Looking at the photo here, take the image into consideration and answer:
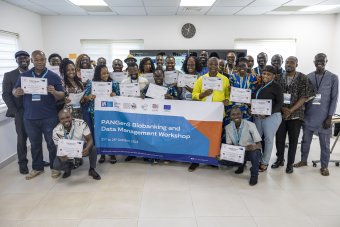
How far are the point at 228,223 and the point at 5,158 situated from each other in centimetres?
346

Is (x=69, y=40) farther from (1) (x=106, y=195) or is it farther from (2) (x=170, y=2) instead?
(1) (x=106, y=195)

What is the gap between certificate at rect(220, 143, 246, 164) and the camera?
3.19 metres

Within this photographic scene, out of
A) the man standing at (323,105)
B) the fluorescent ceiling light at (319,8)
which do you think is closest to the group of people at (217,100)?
the man standing at (323,105)

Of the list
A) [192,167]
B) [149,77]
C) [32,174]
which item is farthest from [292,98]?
[32,174]

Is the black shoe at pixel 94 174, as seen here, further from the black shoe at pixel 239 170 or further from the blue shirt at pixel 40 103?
the black shoe at pixel 239 170

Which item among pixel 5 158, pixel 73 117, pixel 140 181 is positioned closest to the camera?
pixel 140 181

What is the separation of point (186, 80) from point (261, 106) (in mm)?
1055

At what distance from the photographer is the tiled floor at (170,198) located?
8.15 feet

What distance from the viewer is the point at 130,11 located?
641 centimetres

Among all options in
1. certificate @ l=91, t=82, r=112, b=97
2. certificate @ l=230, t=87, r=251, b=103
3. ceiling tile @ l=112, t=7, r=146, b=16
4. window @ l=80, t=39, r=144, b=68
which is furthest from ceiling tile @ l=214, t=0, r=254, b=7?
certificate @ l=91, t=82, r=112, b=97

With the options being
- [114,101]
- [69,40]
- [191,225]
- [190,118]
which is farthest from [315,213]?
[69,40]

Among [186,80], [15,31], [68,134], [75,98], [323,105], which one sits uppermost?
[15,31]

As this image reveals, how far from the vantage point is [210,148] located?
351 centimetres

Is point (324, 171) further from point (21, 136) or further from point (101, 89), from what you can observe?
point (21, 136)
